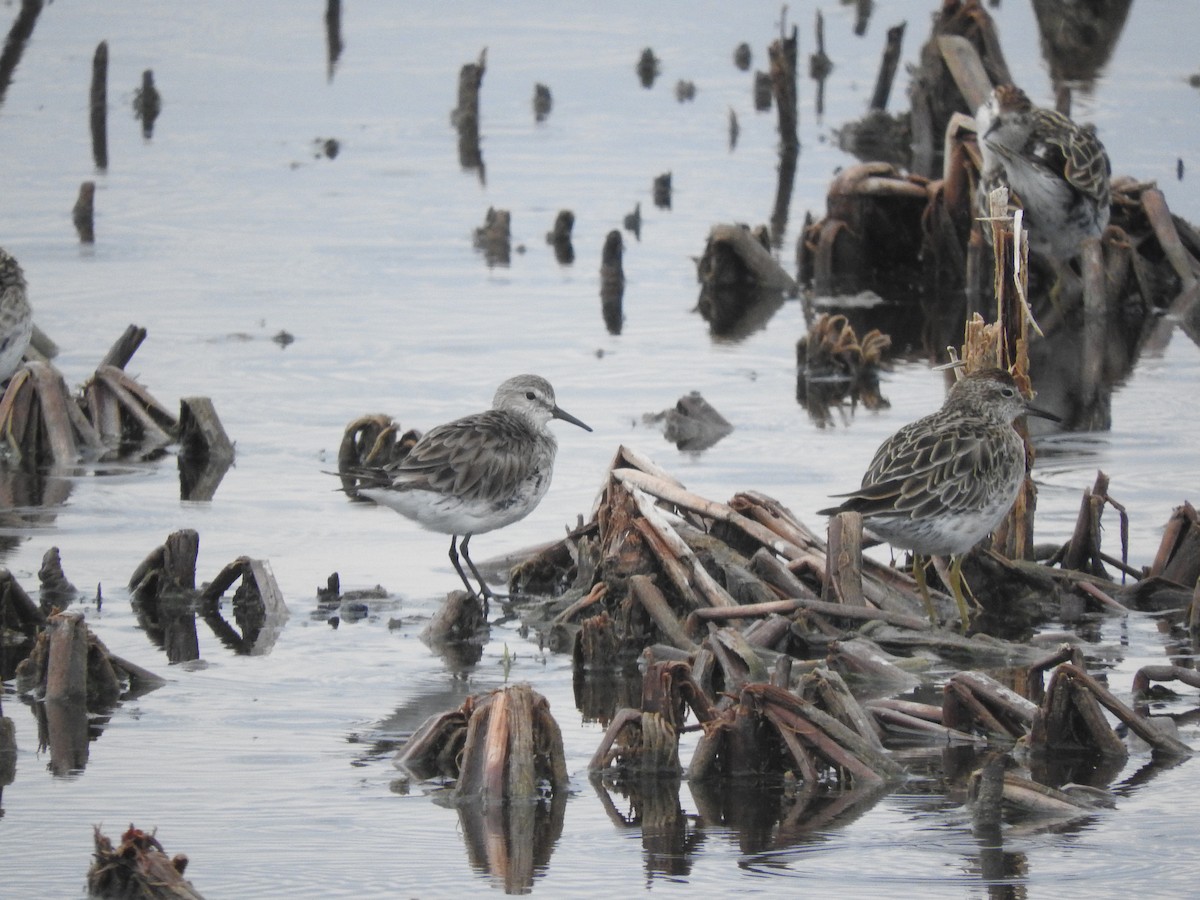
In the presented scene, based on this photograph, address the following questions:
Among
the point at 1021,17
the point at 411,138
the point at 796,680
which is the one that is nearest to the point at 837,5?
the point at 1021,17

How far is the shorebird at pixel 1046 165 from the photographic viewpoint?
1630 cm

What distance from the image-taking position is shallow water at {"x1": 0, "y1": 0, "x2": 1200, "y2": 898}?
7.04 meters

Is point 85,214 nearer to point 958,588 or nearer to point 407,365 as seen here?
point 407,365

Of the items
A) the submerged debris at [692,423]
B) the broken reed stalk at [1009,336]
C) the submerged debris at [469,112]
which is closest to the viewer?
the broken reed stalk at [1009,336]

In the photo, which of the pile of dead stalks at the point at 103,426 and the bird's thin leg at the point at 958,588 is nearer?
the bird's thin leg at the point at 958,588

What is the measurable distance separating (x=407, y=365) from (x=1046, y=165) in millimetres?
5196

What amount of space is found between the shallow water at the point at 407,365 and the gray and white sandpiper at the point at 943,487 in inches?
33.6

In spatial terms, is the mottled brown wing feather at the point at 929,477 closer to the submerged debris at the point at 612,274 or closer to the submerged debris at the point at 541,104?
the submerged debris at the point at 612,274

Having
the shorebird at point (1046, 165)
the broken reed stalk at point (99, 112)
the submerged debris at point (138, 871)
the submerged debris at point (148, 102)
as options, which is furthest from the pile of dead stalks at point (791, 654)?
the submerged debris at point (148, 102)

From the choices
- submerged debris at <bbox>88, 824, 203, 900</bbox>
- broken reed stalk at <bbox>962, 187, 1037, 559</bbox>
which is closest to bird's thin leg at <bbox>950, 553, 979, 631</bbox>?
broken reed stalk at <bbox>962, 187, 1037, 559</bbox>

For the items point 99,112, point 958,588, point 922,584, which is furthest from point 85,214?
point 958,588

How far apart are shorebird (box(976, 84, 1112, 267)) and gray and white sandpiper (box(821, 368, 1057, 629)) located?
643 centimetres

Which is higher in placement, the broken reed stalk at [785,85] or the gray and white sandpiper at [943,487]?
the broken reed stalk at [785,85]

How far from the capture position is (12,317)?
39.9 ft
